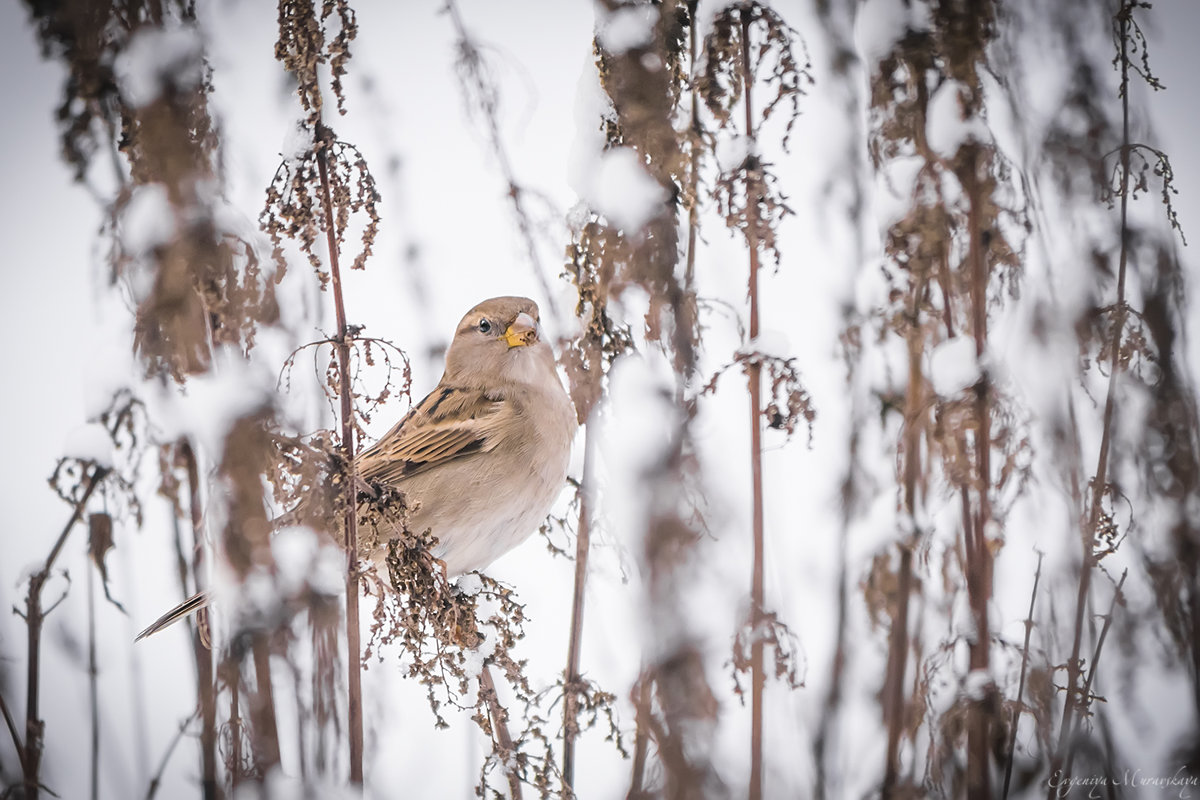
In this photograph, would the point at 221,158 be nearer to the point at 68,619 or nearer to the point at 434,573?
the point at 434,573

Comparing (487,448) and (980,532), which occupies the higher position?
(487,448)

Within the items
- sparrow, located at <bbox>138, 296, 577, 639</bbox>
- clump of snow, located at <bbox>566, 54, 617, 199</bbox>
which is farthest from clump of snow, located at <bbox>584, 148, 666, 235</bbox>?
sparrow, located at <bbox>138, 296, 577, 639</bbox>

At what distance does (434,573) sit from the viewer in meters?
1.66

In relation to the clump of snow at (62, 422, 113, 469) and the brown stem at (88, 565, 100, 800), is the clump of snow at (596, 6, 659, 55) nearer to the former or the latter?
the clump of snow at (62, 422, 113, 469)

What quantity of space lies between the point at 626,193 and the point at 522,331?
130 centimetres

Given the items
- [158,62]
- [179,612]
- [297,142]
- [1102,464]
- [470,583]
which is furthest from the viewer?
[470,583]

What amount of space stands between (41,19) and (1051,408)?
1965 millimetres

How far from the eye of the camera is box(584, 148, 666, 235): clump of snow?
4.53 ft

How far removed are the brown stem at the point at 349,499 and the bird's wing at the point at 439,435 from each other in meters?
1.20

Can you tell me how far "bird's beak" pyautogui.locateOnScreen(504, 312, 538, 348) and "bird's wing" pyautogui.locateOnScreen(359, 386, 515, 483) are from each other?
25 cm

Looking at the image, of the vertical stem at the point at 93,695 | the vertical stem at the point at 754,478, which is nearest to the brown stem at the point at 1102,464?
the vertical stem at the point at 754,478

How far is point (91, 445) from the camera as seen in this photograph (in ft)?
5.75

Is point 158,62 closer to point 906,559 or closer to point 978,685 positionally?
point 906,559

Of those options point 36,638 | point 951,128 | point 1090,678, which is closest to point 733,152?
point 951,128
